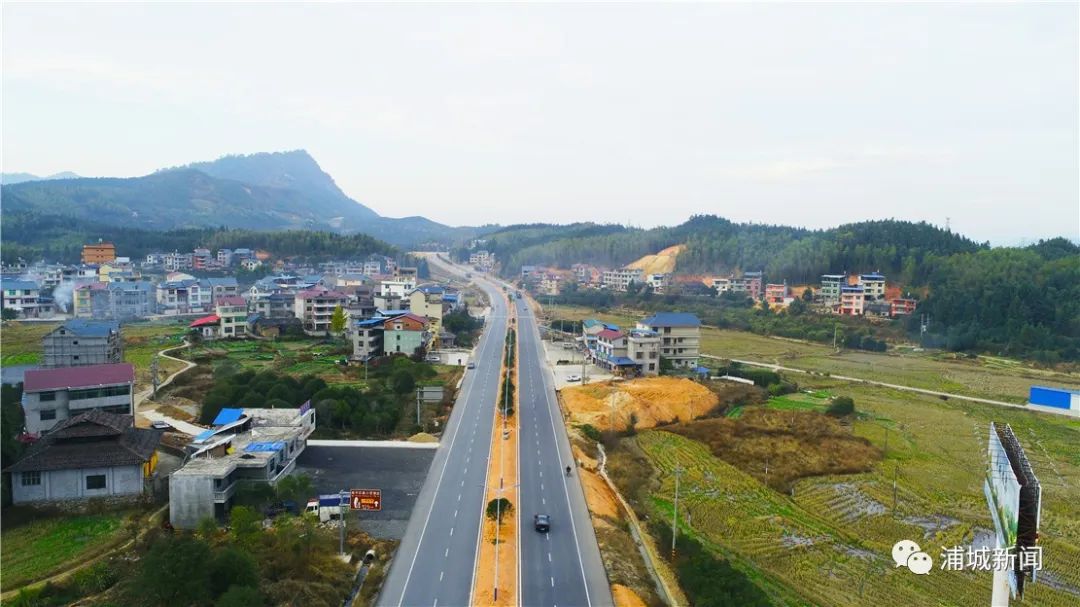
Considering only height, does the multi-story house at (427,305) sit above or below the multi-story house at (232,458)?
above

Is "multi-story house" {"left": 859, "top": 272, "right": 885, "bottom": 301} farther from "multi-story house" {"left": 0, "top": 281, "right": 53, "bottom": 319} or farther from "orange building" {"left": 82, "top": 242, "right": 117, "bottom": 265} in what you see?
"orange building" {"left": 82, "top": 242, "right": 117, "bottom": 265}

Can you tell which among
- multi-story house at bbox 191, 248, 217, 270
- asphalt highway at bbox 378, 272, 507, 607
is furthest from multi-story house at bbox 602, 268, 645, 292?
asphalt highway at bbox 378, 272, 507, 607

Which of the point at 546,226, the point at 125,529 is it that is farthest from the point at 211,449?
the point at 546,226

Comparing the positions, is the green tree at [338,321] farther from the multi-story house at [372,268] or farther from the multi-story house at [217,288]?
the multi-story house at [372,268]

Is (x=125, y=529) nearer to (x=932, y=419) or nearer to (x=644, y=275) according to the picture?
(x=932, y=419)

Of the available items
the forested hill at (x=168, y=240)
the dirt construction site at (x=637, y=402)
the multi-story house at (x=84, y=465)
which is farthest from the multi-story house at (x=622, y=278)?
the multi-story house at (x=84, y=465)
